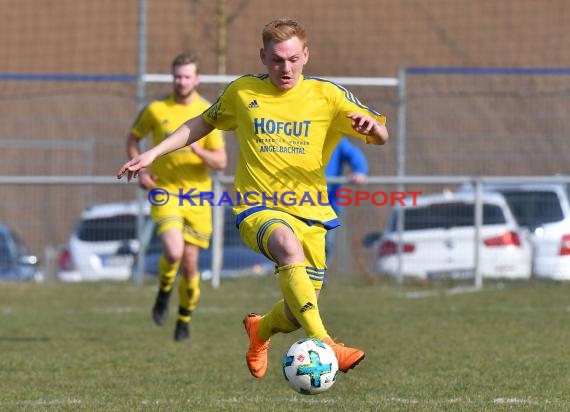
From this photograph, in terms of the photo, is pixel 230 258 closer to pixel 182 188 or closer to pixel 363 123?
pixel 182 188

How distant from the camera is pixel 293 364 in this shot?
240 inches

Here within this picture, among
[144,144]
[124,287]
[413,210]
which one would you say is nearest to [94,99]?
[144,144]

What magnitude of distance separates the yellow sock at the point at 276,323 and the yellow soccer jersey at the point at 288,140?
524 millimetres

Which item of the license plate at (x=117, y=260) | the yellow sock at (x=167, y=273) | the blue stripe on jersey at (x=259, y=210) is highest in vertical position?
the blue stripe on jersey at (x=259, y=210)

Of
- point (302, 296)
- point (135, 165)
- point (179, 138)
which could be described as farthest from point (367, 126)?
point (135, 165)

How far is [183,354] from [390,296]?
5.59 m

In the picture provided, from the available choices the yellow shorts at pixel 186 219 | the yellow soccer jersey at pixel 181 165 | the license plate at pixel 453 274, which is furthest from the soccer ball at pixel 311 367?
the license plate at pixel 453 274

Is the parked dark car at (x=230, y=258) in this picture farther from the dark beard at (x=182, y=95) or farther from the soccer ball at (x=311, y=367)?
the soccer ball at (x=311, y=367)

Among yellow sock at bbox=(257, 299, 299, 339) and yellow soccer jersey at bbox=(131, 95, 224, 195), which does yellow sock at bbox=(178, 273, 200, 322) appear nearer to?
yellow soccer jersey at bbox=(131, 95, 224, 195)

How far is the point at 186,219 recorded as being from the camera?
10.4 meters

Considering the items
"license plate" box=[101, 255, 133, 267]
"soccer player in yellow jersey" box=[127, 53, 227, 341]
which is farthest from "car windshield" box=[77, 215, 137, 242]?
"soccer player in yellow jersey" box=[127, 53, 227, 341]

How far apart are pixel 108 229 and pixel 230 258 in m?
1.57

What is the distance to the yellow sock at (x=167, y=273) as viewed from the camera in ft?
33.5

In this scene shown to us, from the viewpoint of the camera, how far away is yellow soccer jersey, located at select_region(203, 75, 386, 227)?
6801 mm
